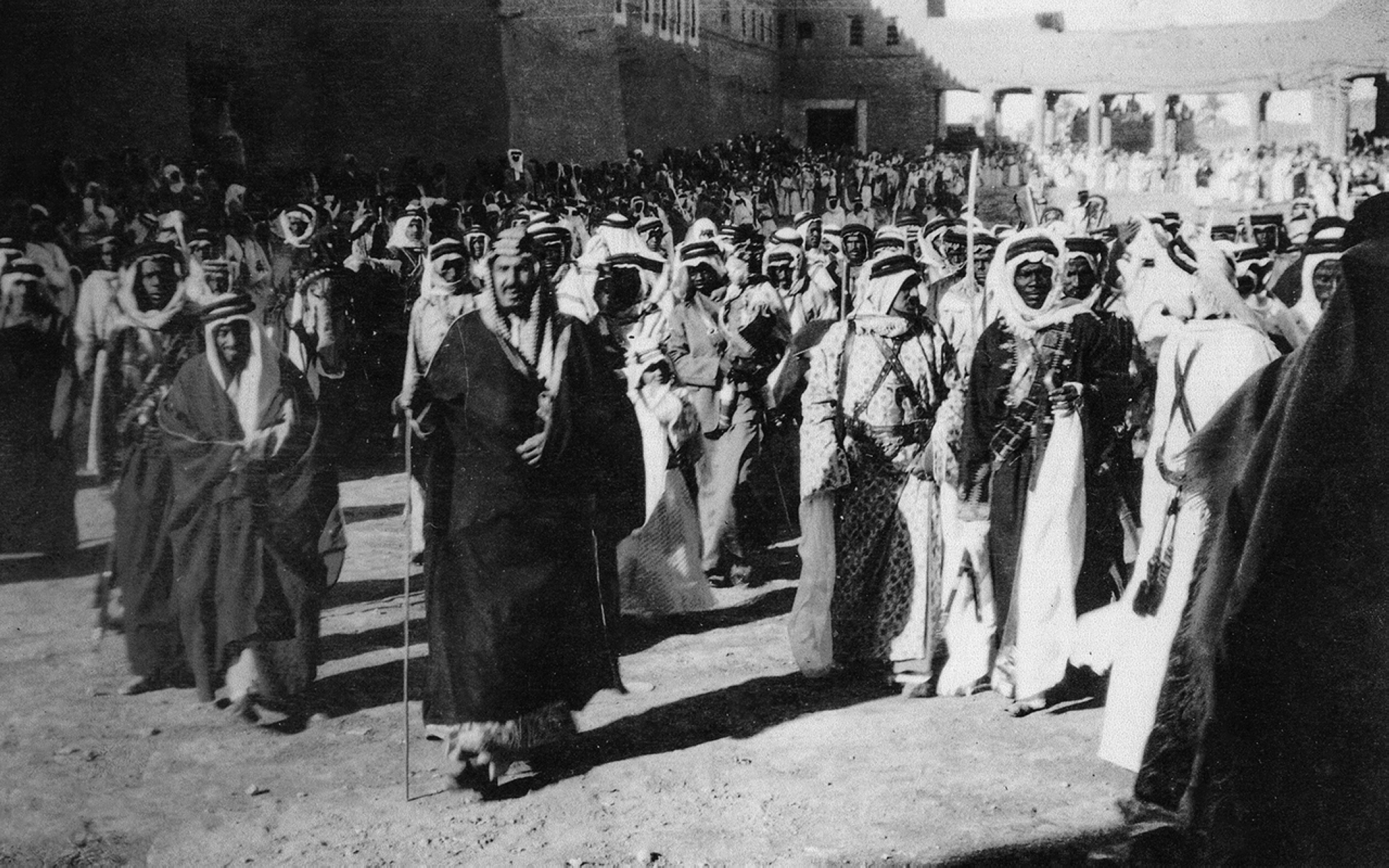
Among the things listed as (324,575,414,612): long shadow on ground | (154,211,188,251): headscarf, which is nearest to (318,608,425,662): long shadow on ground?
(324,575,414,612): long shadow on ground

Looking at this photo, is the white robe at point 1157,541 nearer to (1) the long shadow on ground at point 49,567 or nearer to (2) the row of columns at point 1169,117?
(1) the long shadow on ground at point 49,567

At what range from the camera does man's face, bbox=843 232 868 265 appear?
802 centimetres

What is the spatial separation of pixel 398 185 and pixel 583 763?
12519 millimetres

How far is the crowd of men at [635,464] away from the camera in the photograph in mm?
3930

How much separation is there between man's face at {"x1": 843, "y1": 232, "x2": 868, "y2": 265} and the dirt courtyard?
11.6 ft

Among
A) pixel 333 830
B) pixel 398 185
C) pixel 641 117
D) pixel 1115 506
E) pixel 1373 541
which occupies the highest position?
pixel 641 117

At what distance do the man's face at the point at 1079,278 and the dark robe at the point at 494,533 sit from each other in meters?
2.01

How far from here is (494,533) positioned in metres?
3.91

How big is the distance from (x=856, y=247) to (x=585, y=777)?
4.84 meters

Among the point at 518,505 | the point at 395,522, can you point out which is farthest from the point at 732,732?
the point at 395,522

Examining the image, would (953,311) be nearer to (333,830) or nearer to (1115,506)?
(1115,506)

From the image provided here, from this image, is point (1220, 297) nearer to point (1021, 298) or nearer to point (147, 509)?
point (1021, 298)

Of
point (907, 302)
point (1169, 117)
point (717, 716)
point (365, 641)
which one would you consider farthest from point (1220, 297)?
point (1169, 117)

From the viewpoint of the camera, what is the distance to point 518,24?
20062 mm
